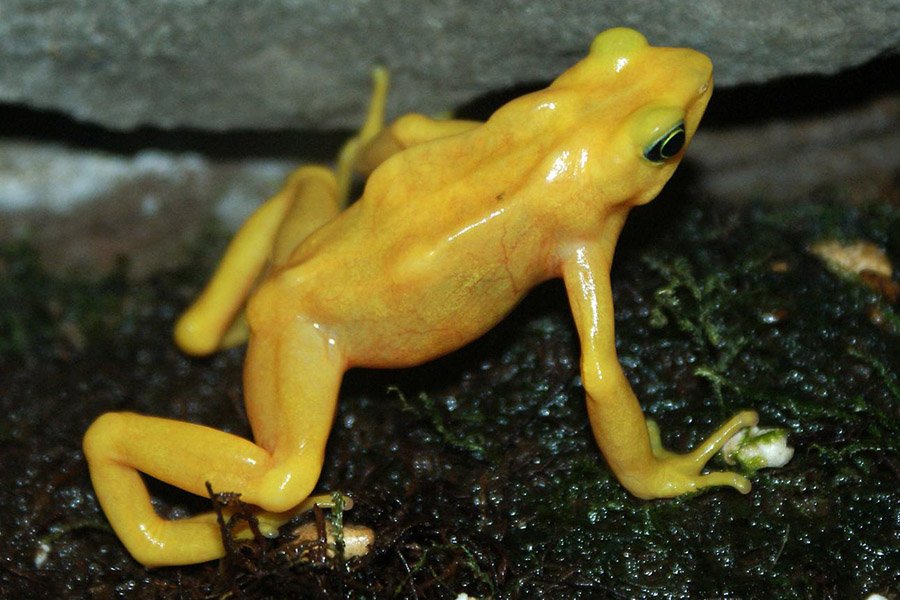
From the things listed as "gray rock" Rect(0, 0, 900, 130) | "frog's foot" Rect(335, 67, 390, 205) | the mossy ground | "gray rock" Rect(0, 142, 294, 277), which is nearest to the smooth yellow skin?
the mossy ground

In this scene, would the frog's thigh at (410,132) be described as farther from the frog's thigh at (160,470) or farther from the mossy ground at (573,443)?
the frog's thigh at (160,470)

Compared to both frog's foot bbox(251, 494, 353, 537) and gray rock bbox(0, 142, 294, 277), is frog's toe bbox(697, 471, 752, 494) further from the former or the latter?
gray rock bbox(0, 142, 294, 277)

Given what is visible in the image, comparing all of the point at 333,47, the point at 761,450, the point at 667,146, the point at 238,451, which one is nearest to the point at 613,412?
the point at 761,450

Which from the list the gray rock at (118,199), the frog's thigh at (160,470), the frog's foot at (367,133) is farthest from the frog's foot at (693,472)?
the gray rock at (118,199)

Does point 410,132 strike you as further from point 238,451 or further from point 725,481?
point 725,481

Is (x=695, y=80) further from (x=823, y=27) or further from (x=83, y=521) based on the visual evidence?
(x=83, y=521)

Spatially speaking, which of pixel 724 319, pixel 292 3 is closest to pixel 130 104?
pixel 292 3
